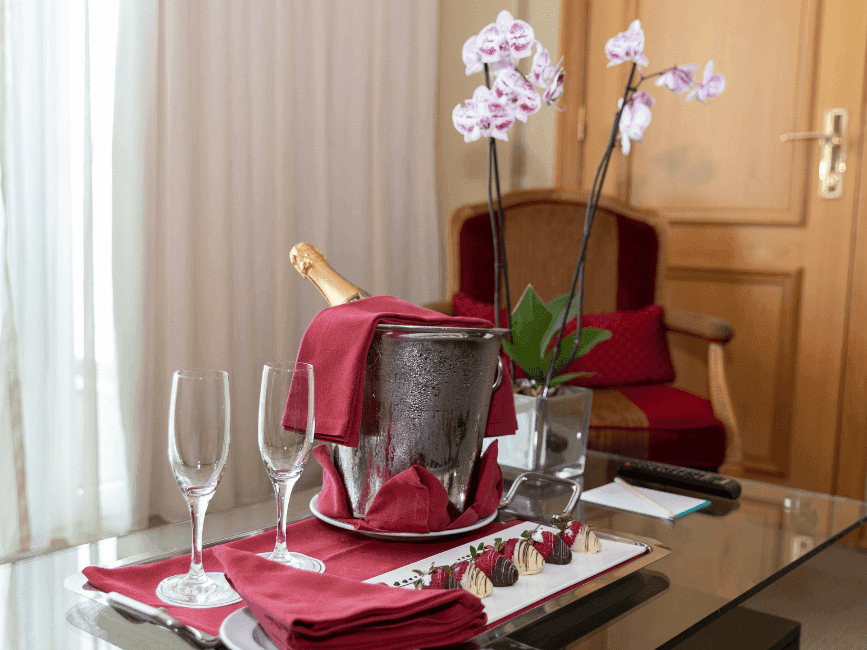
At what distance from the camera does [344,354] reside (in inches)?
34.5

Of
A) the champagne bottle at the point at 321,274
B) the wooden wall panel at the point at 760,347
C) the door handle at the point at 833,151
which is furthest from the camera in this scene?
the wooden wall panel at the point at 760,347

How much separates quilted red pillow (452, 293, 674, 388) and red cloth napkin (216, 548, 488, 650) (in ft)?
5.37

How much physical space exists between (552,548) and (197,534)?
37 centimetres

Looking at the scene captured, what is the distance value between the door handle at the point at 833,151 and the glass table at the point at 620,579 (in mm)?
1531

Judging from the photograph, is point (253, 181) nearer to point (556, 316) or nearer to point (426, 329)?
point (556, 316)

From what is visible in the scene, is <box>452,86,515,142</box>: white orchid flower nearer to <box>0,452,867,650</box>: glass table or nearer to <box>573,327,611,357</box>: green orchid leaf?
<box>573,327,611,357</box>: green orchid leaf

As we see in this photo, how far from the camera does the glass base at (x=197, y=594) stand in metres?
0.74

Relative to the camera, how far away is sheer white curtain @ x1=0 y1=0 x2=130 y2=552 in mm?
1823

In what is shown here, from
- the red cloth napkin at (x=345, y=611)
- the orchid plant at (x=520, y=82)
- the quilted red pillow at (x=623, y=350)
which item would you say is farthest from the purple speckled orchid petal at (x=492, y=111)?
the quilted red pillow at (x=623, y=350)

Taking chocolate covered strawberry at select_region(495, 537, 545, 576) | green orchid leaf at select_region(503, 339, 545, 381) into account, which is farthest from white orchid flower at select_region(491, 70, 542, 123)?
chocolate covered strawberry at select_region(495, 537, 545, 576)

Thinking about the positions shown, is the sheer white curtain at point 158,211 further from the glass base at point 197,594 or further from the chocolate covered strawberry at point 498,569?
the chocolate covered strawberry at point 498,569

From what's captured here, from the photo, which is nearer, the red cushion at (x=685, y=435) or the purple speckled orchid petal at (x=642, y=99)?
the purple speckled orchid petal at (x=642, y=99)

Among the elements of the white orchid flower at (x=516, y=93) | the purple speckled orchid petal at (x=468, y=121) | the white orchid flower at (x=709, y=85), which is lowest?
the purple speckled orchid petal at (x=468, y=121)

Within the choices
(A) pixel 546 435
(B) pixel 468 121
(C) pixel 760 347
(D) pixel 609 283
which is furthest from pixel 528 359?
(C) pixel 760 347
